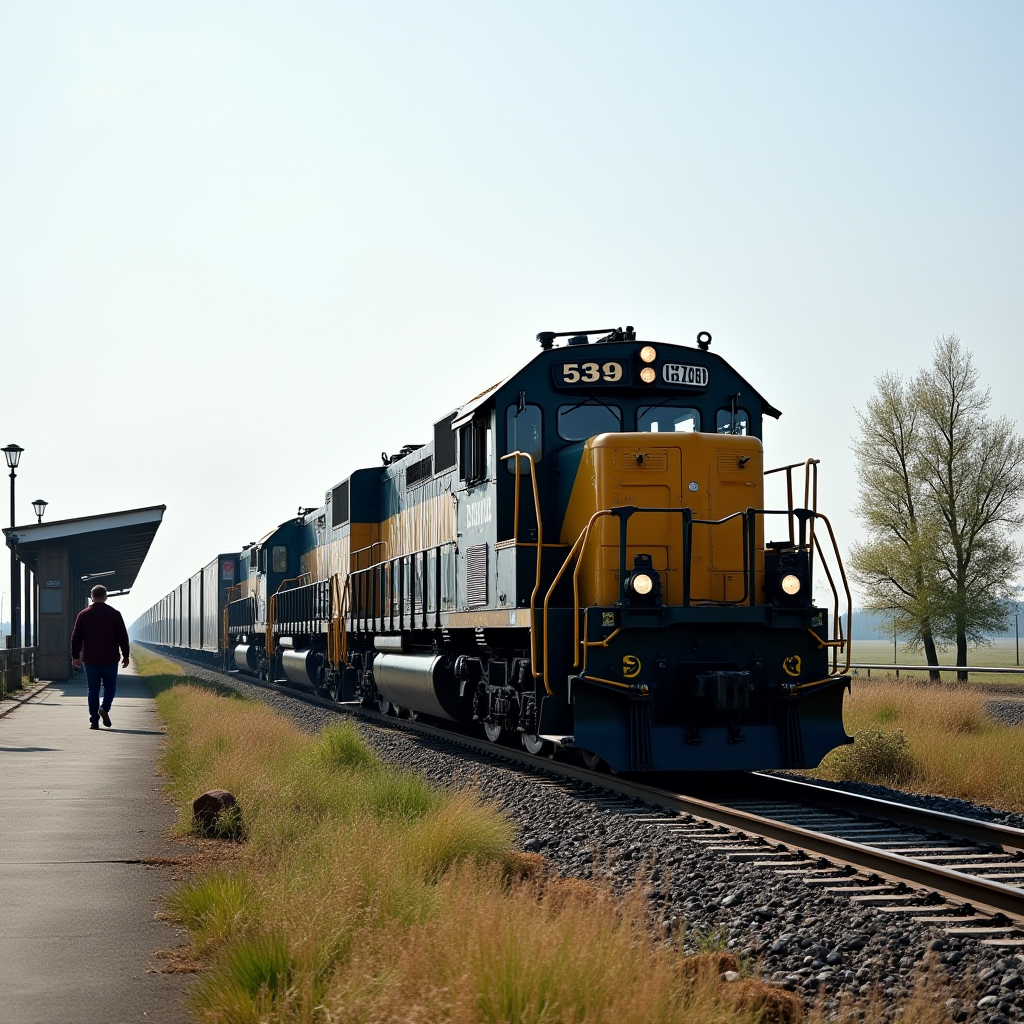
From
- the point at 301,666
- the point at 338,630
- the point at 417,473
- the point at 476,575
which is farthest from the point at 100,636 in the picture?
the point at 301,666

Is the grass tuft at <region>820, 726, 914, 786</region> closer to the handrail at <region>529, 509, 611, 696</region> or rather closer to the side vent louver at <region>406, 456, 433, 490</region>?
the handrail at <region>529, 509, 611, 696</region>

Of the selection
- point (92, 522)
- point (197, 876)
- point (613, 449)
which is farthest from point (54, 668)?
point (197, 876)

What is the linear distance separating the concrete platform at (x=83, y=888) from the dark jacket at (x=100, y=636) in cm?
217

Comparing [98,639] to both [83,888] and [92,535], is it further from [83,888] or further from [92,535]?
[92,535]

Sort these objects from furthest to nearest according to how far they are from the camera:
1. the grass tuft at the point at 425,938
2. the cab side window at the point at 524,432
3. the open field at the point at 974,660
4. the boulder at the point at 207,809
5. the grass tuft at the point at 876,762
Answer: the open field at the point at 974,660 < the grass tuft at the point at 876,762 < the cab side window at the point at 524,432 < the boulder at the point at 207,809 < the grass tuft at the point at 425,938

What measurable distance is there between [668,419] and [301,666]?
1549 centimetres

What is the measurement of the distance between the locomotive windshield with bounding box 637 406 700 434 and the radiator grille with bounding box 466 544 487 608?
6.84ft

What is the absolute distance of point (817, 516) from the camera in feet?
36.7

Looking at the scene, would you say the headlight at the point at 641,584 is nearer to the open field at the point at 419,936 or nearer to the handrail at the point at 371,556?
the open field at the point at 419,936

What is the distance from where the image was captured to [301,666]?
1020 inches

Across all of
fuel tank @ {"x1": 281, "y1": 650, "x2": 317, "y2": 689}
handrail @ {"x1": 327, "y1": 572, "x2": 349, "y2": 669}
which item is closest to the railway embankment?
handrail @ {"x1": 327, "y1": 572, "x2": 349, "y2": 669}

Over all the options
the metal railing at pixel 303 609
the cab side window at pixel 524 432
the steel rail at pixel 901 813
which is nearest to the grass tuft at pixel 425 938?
the steel rail at pixel 901 813

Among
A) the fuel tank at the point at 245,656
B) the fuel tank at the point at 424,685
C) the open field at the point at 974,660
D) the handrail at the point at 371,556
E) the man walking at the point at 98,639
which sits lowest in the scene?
the open field at the point at 974,660

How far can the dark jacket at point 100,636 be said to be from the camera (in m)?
15.8
